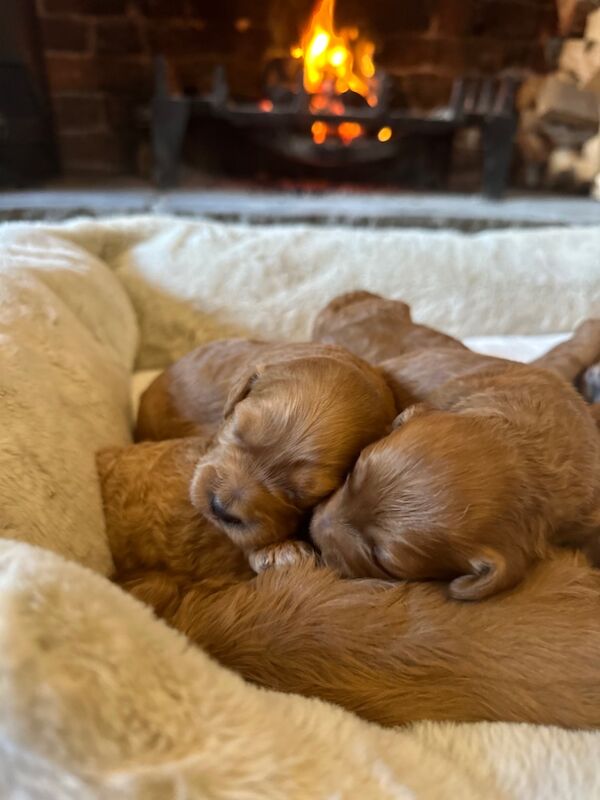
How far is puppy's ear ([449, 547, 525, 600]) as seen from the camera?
3.26 feet

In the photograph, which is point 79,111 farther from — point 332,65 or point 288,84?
point 332,65

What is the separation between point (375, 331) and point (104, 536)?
2.73ft

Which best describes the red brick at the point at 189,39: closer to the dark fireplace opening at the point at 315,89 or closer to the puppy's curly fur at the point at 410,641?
the dark fireplace opening at the point at 315,89

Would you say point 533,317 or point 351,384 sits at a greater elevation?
point 351,384

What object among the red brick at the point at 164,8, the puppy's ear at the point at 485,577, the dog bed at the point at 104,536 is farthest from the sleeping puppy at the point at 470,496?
the red brick at the point at 164,8

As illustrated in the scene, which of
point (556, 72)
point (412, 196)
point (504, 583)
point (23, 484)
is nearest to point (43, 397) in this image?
point (23, 484)

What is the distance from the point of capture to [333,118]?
121 inches

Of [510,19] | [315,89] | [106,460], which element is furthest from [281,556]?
[510,19]

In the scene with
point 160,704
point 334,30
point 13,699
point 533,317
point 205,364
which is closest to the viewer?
point 13,699

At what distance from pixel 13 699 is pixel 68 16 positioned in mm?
3304

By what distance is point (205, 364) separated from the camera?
1.60 meters

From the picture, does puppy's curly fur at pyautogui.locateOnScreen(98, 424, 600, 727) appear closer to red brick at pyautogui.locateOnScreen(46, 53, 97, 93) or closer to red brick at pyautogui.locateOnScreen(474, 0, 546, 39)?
red brick at pyautogui.locateOnScreen(46, 53, 97, 93)

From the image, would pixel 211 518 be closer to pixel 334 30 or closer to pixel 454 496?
pixel 454 496

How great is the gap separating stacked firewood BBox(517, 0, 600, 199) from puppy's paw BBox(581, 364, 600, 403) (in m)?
2.25
